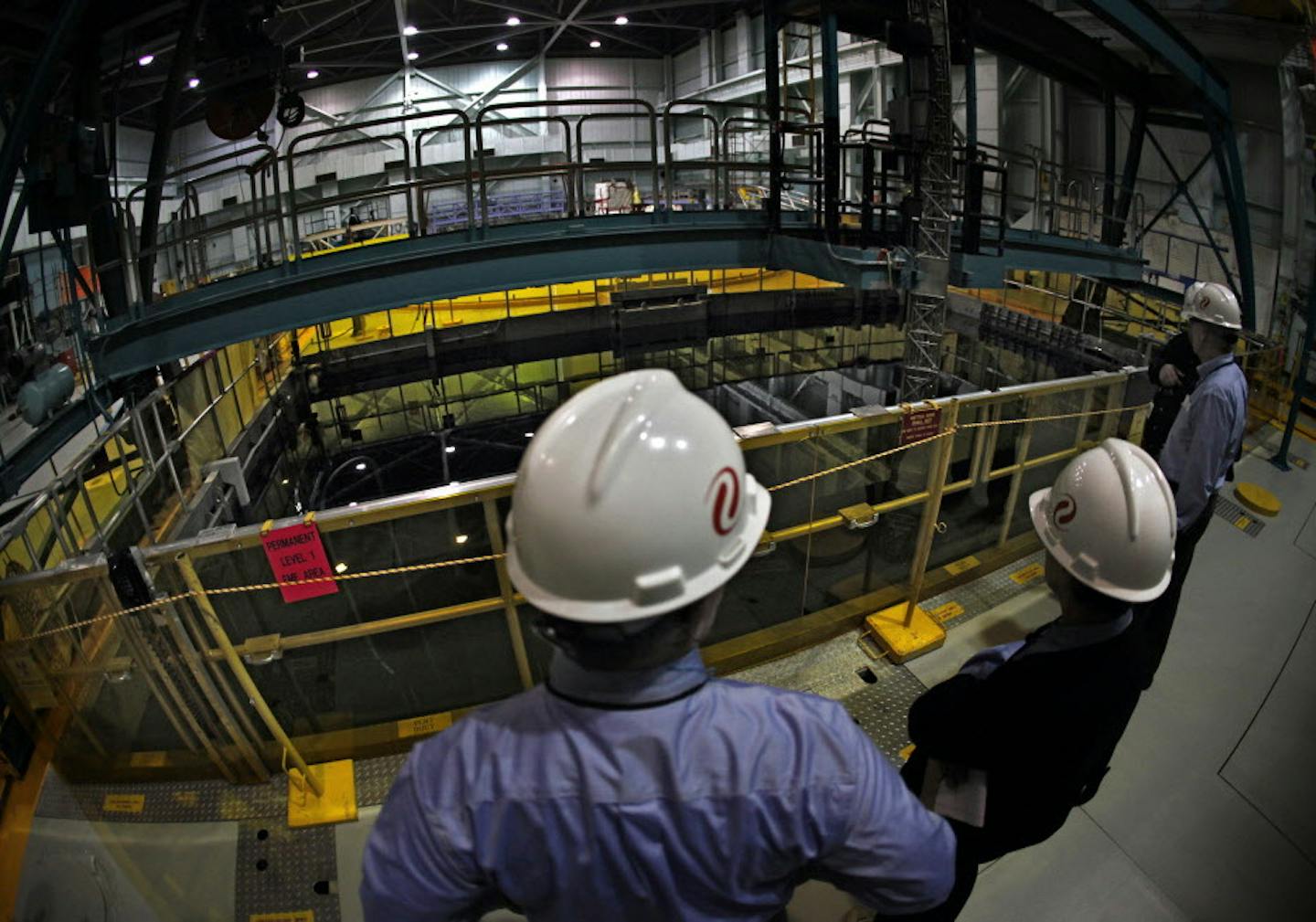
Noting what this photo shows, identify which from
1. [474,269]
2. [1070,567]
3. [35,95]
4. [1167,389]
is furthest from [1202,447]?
[35,95]

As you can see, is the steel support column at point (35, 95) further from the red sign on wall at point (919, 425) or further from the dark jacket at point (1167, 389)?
the dark jacket at point (1167, 389)

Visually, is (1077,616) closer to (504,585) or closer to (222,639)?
(504,585)

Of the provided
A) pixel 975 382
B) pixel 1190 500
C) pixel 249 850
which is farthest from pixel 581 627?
pixel 975 382

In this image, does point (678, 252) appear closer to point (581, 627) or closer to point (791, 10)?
point (791, 10)

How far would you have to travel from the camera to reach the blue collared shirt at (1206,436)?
11.0 ft

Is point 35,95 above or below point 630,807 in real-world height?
above

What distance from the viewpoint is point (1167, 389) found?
4328 mm

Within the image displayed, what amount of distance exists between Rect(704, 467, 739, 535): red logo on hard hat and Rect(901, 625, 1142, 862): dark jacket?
108 cm

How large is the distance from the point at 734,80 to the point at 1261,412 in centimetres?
2090

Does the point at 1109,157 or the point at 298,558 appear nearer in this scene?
the point at 298,558

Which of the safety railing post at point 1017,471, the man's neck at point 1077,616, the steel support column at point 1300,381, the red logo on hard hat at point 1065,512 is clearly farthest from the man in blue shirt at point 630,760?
the steel support column at point 1300,381

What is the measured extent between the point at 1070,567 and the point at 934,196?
17.4 ft

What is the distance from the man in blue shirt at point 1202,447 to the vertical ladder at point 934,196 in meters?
2.68

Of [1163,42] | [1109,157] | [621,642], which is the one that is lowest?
[621,642]
